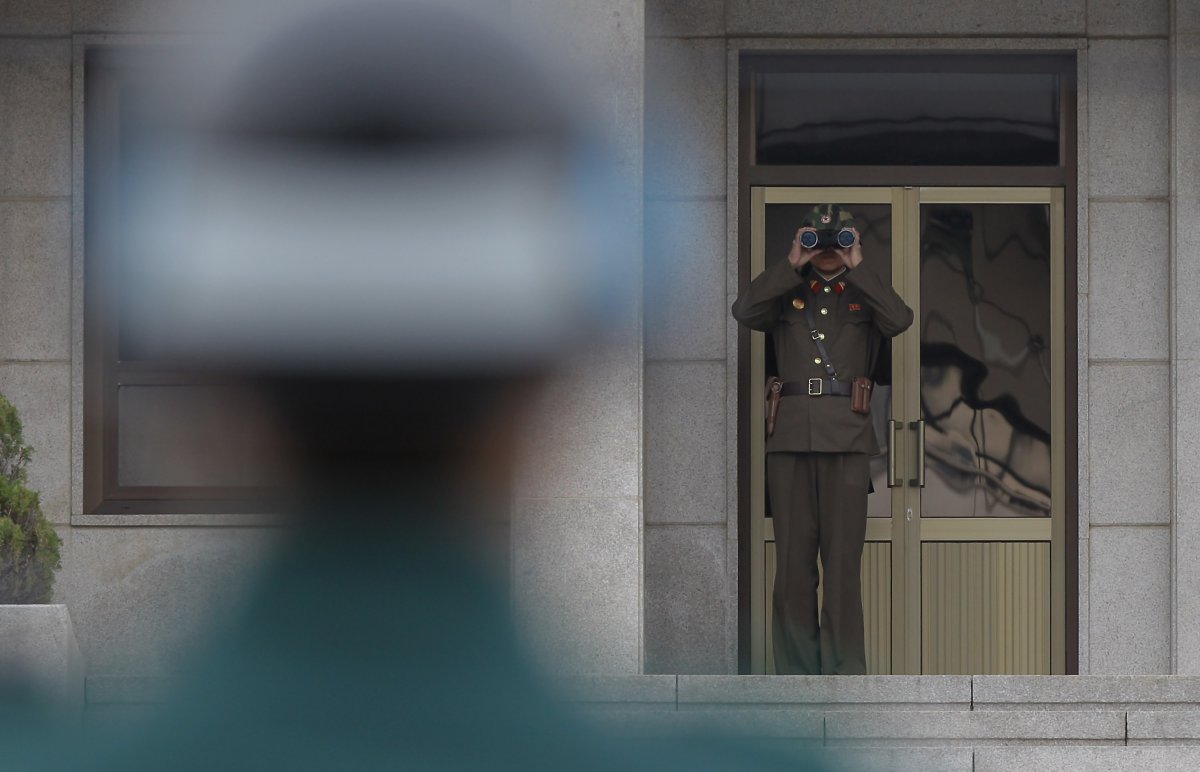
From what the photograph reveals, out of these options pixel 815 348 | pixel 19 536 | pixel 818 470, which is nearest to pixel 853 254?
pixel 815 348

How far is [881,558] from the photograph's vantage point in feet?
25.7

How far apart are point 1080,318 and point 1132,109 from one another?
41.7 inches

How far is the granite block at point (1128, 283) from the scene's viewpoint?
7730mm

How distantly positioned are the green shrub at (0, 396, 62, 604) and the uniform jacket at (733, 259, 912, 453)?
2.99 meters

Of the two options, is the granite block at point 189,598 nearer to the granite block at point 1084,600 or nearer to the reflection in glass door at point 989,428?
the reflection in glass door at point 989,428

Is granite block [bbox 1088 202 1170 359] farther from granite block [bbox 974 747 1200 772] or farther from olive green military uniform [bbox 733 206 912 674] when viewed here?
granite block [bbox 974 747 1200 772]

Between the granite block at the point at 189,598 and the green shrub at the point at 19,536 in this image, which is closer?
the granite block at the point at 189,598

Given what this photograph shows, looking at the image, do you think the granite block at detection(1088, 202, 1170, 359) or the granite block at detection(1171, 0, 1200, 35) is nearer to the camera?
the granite block at detection(1171, 0, 1200, 35)

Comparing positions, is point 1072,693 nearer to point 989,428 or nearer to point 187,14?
point 989,428

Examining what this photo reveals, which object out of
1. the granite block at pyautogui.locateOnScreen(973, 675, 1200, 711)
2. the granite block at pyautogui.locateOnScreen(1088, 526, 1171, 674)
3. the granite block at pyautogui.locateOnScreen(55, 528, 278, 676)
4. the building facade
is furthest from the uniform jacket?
the granite block at pyautogui.locateOnScreen(55, 528, 278, 676)

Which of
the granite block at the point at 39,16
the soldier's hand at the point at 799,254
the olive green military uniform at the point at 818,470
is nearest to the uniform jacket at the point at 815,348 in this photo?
the olive green military uniform at the point at 818,470

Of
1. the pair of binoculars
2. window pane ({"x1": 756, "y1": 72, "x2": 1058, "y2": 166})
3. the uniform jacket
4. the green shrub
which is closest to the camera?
the green shrub

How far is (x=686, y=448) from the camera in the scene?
7.78 metres

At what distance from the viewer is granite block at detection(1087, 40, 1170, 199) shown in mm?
7703
